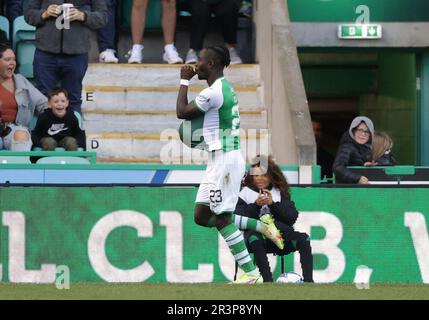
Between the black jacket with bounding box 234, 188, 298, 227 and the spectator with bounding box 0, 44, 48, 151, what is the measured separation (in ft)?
9.76

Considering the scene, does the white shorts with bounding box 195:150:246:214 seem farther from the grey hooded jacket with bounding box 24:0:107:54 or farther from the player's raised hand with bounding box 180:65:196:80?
the grey hooded jacket with bounding box 24:0:107:54

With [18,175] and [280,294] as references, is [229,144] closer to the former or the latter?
[280,294]

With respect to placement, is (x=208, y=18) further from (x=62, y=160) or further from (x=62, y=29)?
(x=62, y=160)

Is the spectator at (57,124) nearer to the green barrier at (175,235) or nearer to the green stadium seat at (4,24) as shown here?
the green barrier at (175,235)

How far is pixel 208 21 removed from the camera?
17359mm

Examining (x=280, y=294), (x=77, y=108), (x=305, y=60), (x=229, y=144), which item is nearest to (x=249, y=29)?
(x=77, y=108)

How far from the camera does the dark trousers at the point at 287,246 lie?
41.5 feet

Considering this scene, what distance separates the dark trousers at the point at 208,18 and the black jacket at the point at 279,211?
182 inches

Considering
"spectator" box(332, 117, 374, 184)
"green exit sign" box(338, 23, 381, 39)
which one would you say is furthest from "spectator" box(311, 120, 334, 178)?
"spectator" box(332, 117, 374, 184)

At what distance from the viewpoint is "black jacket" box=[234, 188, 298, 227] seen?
12938 mm

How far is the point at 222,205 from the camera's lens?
452 inches

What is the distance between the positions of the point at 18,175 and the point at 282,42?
4047 mm

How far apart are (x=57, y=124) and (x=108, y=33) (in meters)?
2.86

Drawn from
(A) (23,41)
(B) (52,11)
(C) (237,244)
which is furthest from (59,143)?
(C) (237,244)
